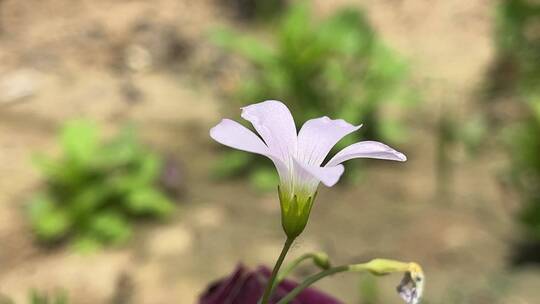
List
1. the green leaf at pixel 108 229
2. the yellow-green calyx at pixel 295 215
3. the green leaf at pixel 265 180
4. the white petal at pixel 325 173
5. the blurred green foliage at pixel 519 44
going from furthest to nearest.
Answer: the blurred green foliage at pixel 519 44 < the green leaf at pixel 265 180 < the green leaf at pixel 108 229 < the yellow-green calyx at pixel 295 215 < the white petal at pixel 325 173

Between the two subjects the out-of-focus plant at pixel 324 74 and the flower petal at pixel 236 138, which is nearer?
the flower petal at pixel 236 138

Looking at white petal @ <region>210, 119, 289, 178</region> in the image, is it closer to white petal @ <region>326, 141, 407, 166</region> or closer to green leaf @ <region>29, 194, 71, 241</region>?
white petal @ <region>326, 141, 407, 166</region>

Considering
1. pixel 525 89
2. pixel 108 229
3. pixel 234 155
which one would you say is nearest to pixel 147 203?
pixel 108 229

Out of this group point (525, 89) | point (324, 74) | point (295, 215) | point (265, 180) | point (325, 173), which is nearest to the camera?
point (325, 173)

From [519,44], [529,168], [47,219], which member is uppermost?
[519,44]

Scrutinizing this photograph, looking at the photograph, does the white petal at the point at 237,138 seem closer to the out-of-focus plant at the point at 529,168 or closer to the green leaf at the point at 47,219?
the out-of-focus plant at the point at 529,168

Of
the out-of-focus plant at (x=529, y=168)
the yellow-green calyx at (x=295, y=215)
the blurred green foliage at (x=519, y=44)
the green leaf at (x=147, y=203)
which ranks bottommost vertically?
the green leaf at (x=147, y=203)

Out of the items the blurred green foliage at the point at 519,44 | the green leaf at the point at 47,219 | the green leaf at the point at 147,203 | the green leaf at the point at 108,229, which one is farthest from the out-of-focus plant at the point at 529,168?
the green leaf at the point at 47,219

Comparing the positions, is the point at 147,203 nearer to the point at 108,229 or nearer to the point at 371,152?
the point at 108,229
